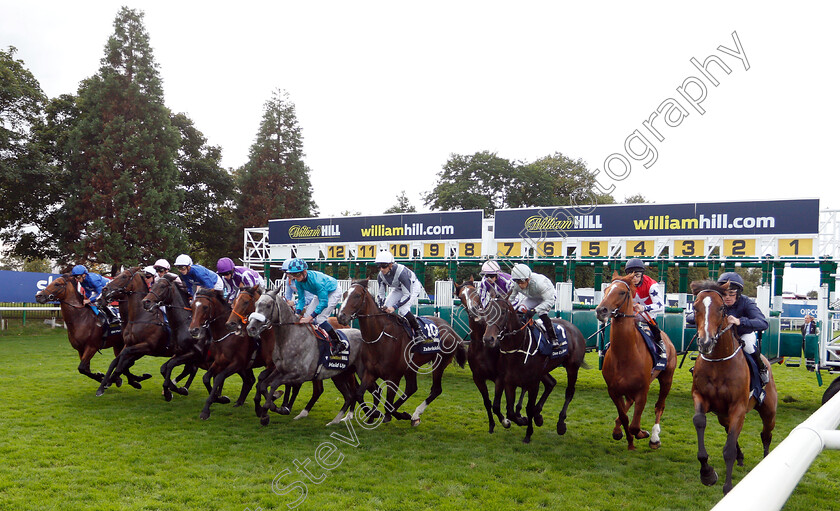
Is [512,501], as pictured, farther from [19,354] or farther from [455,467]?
[19,354]

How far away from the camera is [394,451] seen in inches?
249

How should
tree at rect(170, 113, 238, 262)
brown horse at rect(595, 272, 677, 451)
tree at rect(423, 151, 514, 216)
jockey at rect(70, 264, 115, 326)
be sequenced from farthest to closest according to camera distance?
tree at rect(423, 151, 514, 216)
tree at rect(170, 113, 238, 262)
jockey at rect(70, 264, 115, 326)
brown horse at rect(595, 272, 677, 451)

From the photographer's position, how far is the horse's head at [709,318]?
471 cm

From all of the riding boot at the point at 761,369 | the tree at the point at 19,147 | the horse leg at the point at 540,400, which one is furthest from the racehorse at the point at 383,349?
the tree at the point at 19,147

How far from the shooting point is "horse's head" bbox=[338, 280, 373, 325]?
22.2ft

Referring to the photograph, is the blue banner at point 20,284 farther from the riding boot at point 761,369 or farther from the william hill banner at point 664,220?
the riding boot at point 761,369

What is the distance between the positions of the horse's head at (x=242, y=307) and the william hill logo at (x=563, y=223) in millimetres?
8455

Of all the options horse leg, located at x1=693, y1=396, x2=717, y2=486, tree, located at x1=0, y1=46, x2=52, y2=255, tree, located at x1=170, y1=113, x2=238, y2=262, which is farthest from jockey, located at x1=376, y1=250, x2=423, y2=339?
tree, located at x1=170, y1=113, x2=238, y2=262

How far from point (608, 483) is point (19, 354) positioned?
14181mm

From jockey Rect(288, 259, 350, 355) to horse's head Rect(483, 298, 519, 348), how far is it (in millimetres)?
Answer: 1910

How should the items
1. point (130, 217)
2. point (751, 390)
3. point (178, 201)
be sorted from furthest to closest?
point (178, 201)
point (130, 217)
point (751, 390)

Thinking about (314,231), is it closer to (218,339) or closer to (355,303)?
(218,339)

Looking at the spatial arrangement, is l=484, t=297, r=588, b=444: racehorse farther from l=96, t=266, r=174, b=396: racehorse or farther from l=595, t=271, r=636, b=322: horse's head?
l=96, t=266, r=174, b=396: racehorse

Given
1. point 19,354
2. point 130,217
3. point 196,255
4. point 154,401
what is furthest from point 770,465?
point 196,255
